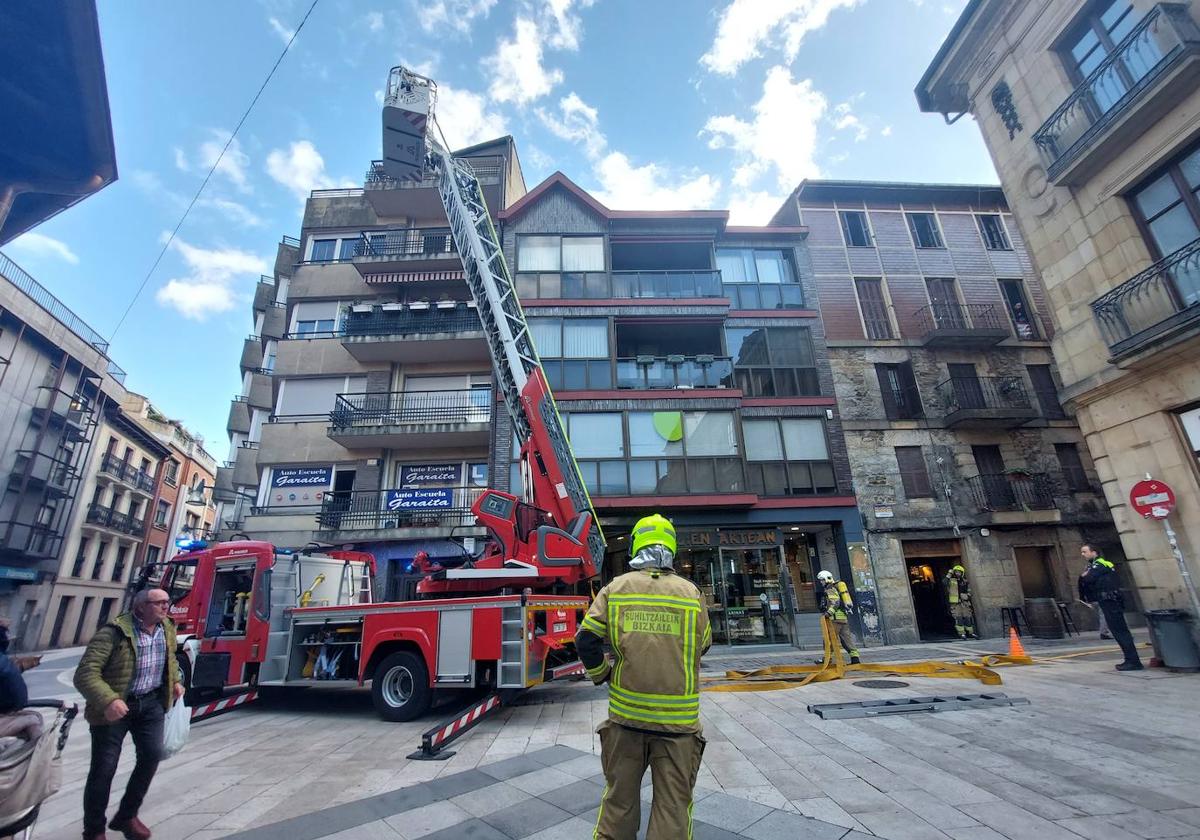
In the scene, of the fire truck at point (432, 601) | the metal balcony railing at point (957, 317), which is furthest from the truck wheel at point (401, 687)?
the metal balcony railing at point (957, 317)

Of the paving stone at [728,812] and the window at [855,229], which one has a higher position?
the window at [855,229]

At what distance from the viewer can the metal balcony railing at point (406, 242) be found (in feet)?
64.5

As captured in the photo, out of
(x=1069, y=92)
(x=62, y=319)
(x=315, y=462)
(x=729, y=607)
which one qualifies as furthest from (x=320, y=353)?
(x=1069, y=92)

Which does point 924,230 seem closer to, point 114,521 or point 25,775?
point 25,775

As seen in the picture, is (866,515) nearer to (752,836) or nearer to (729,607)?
(729,607)

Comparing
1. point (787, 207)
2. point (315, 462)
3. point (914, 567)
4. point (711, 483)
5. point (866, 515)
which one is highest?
point (787, 207)

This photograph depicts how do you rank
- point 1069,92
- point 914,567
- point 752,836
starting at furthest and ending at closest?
1. point 914,567
2. point 1069,92
3. point 752,836

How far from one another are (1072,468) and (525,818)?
21.7 metres

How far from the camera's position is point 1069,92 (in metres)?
10.2

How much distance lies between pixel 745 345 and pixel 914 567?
368 inches

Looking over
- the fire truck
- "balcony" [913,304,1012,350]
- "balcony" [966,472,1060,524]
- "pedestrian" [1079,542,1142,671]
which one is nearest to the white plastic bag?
the fire truck

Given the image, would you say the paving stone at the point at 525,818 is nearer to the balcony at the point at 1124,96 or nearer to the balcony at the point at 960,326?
the balcony at the point at 1124,96

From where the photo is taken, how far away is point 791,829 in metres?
3.34

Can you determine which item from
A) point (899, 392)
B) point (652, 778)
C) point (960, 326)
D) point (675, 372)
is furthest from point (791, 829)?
point (960, 326)
